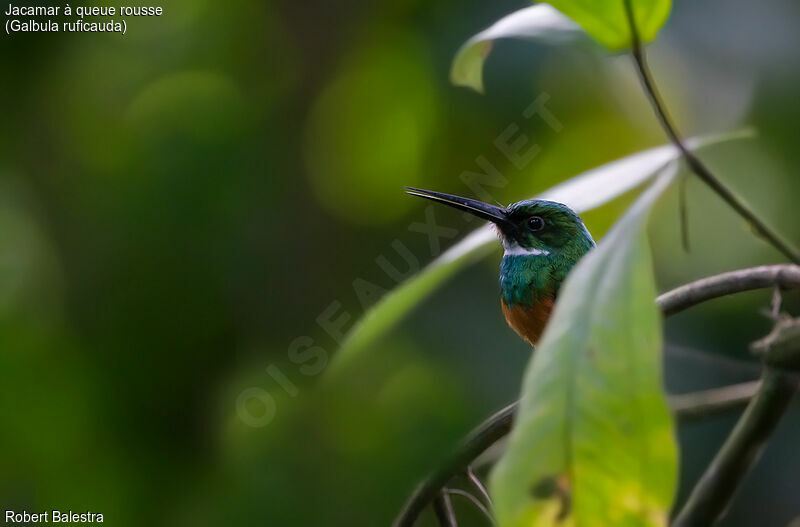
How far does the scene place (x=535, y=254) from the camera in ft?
6.75

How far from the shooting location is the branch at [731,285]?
792 millimetres

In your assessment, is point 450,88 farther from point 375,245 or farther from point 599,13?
point 599,13

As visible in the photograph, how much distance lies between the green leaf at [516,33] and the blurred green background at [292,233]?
1.11m

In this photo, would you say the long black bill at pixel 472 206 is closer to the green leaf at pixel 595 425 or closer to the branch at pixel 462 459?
the branch at pixel 462 459

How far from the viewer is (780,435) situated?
2.47 meters

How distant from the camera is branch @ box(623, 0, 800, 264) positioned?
74cm

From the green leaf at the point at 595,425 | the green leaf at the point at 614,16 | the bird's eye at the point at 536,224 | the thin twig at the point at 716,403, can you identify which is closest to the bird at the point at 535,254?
the bird's eye at the point at 536,224

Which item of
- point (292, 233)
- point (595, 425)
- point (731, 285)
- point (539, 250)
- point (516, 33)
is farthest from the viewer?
point (292, 233)

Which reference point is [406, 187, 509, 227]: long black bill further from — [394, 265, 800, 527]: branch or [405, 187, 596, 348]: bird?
[394, 265, 800, 527]: branch

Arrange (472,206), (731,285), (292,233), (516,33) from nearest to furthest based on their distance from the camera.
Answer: (731,285), (516,33), (472,206), (292,233)

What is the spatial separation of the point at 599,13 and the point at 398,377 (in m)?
1.81

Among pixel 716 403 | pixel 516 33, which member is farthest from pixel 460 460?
pixel 516 33

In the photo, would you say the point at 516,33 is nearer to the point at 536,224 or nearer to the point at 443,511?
the point at 443,511

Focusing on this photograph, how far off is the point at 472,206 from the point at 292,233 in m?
1.27
